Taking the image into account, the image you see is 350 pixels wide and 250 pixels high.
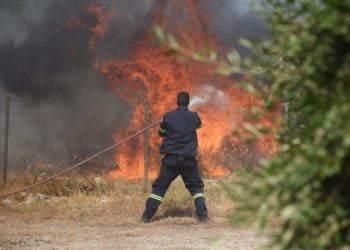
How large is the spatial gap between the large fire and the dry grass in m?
2.46

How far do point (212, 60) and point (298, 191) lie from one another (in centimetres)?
55

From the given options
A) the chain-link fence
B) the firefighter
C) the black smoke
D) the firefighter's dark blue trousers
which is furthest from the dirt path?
the black smoke

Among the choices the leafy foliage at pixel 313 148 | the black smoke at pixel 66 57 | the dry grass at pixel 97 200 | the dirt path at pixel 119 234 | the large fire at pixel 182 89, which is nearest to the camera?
the leafy foliage at pixel 313 148

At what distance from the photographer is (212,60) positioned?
2.12 metres

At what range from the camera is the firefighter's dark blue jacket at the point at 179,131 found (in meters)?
9.03

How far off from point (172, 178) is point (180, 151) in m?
0.47

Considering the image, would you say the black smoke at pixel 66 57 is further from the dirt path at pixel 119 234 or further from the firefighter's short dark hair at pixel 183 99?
the firefighter's short dark hair at pixel 183 99

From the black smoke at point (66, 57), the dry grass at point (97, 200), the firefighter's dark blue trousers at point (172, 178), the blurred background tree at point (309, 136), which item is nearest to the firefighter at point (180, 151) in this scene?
the firefighter's dark blue trousers at point (172, 178)

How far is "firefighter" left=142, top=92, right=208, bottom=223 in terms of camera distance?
9.05 m

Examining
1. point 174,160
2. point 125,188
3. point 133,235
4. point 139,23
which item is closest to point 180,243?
point 133,235

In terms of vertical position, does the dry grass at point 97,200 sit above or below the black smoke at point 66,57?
below

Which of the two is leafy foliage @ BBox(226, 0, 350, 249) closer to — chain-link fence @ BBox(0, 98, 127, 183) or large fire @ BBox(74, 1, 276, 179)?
large fire @ BBox(74, 1, 276, 179)

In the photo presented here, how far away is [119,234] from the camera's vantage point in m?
8.38

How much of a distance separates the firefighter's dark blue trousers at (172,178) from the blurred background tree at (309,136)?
268 inches
